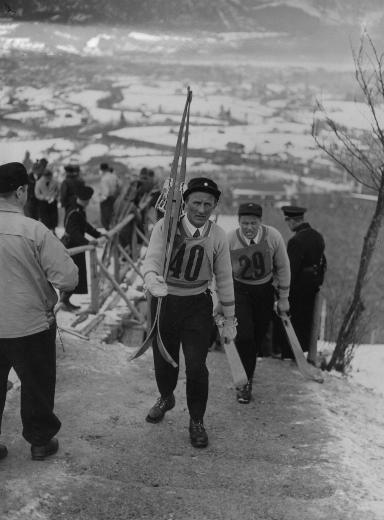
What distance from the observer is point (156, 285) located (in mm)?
3311

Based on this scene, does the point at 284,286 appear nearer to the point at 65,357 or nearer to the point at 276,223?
the point at 65,357

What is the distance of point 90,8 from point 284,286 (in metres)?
25.8

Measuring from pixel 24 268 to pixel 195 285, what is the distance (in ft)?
3.52

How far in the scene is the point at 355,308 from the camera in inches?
273

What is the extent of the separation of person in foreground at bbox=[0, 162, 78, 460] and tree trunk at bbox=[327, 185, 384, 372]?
437 cm

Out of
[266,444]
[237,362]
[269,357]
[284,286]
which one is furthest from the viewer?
[269,357]

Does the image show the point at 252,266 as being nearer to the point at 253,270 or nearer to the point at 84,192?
the point at 253,270

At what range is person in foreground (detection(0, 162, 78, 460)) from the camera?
2898 mm

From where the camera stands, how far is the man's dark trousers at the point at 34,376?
3.00 meters

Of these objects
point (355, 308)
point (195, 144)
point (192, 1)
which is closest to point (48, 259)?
point (355, 308)

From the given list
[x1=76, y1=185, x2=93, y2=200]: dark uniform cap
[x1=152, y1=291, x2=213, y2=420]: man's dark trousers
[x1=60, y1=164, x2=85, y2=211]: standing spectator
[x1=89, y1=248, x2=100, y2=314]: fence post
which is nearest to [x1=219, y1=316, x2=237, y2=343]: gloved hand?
[x1=152, y1=291, x2=213, y2=420]: man's dark trousers

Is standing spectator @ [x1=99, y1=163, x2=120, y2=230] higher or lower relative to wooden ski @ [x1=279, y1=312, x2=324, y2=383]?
higher

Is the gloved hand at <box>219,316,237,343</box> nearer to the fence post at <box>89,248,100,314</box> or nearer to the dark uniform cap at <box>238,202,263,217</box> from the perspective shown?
the dark uniform cap at <box>238,202,263,217</box>

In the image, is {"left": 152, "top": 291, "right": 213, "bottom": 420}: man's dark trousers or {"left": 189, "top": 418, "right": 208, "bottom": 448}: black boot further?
{"left": 189, "top": 418, "right": 208, "bottom": 448}: black boot
